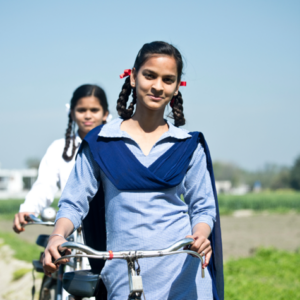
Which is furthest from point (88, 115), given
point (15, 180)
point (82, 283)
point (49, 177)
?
point (15, 180)

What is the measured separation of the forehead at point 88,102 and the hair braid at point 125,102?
156 cm

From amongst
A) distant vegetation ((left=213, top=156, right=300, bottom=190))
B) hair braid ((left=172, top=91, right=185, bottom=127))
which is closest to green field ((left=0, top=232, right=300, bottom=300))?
hair braid ((left=172, top=91, right=185, bottom=127))

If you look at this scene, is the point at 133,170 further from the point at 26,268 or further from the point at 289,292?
the point at 26,268

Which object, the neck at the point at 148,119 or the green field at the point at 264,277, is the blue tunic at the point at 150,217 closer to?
the neck at the point at 148,119

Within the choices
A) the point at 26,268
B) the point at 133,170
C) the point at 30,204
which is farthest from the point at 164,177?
the point at 26,268

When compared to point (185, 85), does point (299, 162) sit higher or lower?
lower

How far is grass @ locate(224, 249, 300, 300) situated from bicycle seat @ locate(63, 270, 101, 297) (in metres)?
3.77

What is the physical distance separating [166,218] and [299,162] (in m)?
96.3

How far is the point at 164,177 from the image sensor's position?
222cm

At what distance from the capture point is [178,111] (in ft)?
8.91

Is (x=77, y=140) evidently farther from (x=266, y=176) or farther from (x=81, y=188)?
(x=266, y=176)

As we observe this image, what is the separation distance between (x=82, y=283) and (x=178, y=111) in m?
1.07

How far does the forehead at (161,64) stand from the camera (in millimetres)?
2319

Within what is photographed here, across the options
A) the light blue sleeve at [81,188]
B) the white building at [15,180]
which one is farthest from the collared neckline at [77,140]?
the white building at [15,180]
